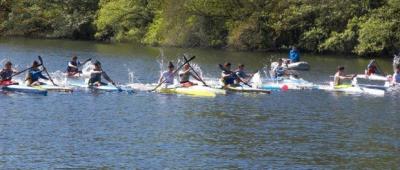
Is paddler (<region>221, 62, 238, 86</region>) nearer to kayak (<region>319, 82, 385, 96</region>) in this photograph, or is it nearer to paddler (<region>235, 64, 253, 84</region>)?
paddler (<region>235, 64, 253, 84</region>)

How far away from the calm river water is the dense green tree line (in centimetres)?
2821

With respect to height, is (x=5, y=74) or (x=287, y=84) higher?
(x=5, y=74)

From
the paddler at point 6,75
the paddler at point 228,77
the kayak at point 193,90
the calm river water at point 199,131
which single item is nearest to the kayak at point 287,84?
the calm river water at point 199,131

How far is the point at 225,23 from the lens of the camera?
74.6m

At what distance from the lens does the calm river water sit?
22500 mm

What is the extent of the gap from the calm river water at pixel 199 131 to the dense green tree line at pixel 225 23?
2821cm

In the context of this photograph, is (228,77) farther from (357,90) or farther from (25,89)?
(25,89)

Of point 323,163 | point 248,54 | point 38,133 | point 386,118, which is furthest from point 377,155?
point 248,54

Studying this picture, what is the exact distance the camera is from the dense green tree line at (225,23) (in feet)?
215

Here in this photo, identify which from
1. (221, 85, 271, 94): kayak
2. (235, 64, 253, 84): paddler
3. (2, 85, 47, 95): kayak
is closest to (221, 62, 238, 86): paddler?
(221, 85, 271, 94): kayak

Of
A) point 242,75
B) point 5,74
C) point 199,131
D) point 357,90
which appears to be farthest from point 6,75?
point 357,90

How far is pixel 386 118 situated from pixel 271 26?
40586 mm

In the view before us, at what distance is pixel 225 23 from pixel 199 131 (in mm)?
48162

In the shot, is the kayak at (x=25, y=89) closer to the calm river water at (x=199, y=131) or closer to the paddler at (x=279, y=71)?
the calm river water at (x=199, y=131)
